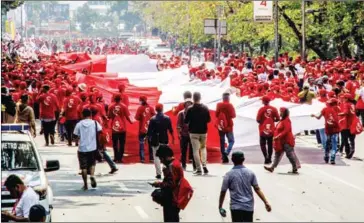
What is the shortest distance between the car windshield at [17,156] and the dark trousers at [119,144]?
866cm

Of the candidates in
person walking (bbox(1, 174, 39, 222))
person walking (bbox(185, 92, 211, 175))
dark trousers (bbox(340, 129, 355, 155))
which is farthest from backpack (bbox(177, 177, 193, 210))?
dark trousers (bbox(340, 129, 355, 155))

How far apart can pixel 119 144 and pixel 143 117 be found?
3.03 ft

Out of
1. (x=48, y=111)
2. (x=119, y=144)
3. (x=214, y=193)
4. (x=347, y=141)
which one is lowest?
(x=214, y=193)

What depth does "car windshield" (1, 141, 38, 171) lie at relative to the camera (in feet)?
53.5

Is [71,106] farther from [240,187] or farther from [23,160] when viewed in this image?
[240,187]

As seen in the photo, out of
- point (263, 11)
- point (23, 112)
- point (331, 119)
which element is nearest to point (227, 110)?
point (331, 119)

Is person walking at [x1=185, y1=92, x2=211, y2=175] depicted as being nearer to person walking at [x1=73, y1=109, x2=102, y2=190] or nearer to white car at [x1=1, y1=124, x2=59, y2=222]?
person walking at [x1=73, y1=109, x2=102, y2=190]

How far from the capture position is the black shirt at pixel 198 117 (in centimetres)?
2303

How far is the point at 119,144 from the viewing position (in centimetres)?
2552

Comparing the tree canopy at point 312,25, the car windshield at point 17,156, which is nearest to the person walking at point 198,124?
the car windshield at point 17,156

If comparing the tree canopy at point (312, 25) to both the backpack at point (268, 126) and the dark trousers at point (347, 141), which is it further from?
the backpack at point (268, 126)

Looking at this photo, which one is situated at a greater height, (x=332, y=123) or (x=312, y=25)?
(x=312, y=25)

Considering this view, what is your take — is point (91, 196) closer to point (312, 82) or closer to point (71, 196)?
point (71, 196)

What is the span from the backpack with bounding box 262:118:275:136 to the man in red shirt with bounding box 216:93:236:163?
0.66 m
